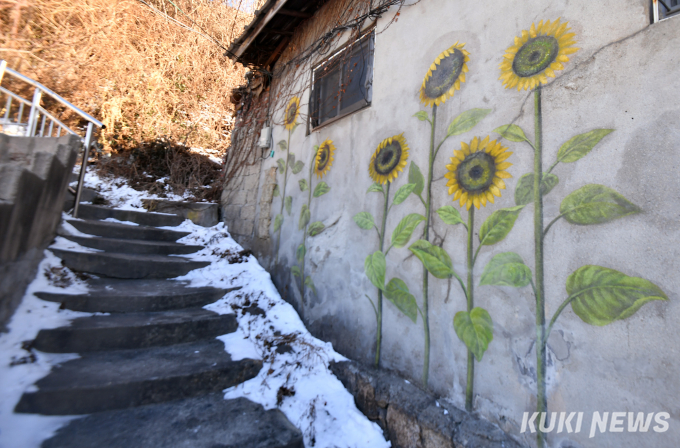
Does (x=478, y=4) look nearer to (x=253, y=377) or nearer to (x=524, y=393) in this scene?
(x=524, y=393)

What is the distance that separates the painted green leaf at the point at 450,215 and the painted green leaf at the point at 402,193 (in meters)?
0.29

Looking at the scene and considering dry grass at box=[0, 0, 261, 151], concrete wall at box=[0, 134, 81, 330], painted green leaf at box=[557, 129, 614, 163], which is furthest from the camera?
dry grass at box=[0, 0, 261, 151]

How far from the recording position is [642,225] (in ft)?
3.98

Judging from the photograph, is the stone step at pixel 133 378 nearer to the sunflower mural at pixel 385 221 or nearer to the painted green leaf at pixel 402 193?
the sunflower mural at pixel 385 221

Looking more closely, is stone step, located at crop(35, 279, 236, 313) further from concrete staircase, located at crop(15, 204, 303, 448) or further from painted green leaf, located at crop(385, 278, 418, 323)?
→ painted green leaf, located at crop(385, 278, 418, 323)

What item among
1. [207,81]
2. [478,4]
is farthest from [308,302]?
[207,81]

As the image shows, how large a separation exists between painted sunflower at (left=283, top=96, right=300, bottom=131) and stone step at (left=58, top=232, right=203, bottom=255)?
1.93 metres

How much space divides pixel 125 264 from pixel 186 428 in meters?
1.91

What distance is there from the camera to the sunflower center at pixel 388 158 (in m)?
2.28

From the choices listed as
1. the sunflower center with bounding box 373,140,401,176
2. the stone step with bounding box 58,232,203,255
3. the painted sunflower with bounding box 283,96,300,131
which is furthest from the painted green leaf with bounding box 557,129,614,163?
the stone step with bounding box 58,232,203,255

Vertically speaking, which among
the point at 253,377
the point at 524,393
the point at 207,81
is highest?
the point at 207,81

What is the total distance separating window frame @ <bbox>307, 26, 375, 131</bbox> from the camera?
2.75 m

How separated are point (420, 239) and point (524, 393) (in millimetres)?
953

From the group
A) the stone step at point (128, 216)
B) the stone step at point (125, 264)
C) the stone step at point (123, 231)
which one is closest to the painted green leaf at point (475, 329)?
the stone step at point (125, 264)
